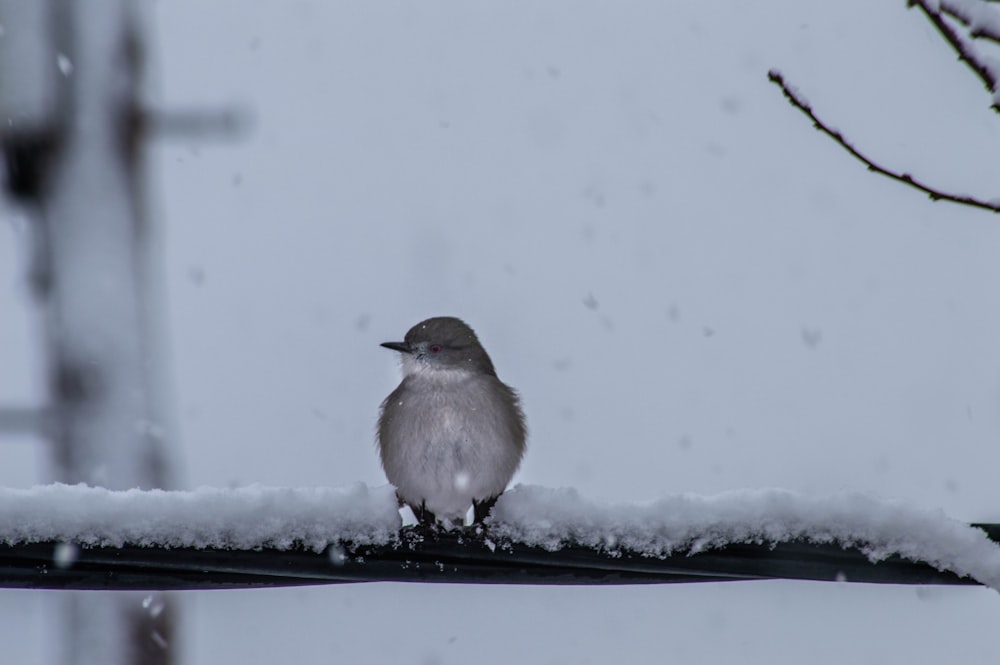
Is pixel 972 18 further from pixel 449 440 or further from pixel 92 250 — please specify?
pixel 92 250

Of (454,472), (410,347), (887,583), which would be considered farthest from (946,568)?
(410,347)

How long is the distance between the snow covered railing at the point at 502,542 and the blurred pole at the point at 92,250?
106 inches

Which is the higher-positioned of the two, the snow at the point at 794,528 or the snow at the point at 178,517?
the snow at the point at 178,517

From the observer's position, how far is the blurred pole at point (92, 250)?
5.26 meters

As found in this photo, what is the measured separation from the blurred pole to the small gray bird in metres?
1.14

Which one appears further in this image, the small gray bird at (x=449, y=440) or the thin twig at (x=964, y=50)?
the small gray bird at (x=449, y=440)

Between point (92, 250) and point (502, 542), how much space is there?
3.91 meters

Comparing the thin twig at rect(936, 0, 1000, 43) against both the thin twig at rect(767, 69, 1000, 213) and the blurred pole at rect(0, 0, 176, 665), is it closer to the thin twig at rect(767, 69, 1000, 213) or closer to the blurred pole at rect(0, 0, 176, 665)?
the thin twig at rect(767, 69, 1000, 213)

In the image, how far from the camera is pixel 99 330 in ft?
18.6

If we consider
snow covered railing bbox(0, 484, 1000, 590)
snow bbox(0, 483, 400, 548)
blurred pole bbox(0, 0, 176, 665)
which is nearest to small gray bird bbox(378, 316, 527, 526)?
blurred pole bbox(0, 0, 176, 665)

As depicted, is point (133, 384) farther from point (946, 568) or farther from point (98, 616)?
point (946, 568)

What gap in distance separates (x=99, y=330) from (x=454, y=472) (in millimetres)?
1998

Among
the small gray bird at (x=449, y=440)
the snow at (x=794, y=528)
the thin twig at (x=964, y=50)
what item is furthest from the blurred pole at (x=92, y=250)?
the thin twig at (x=964, y=50)

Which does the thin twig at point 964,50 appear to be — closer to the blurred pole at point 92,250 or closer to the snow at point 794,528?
the snow at point 794,528
